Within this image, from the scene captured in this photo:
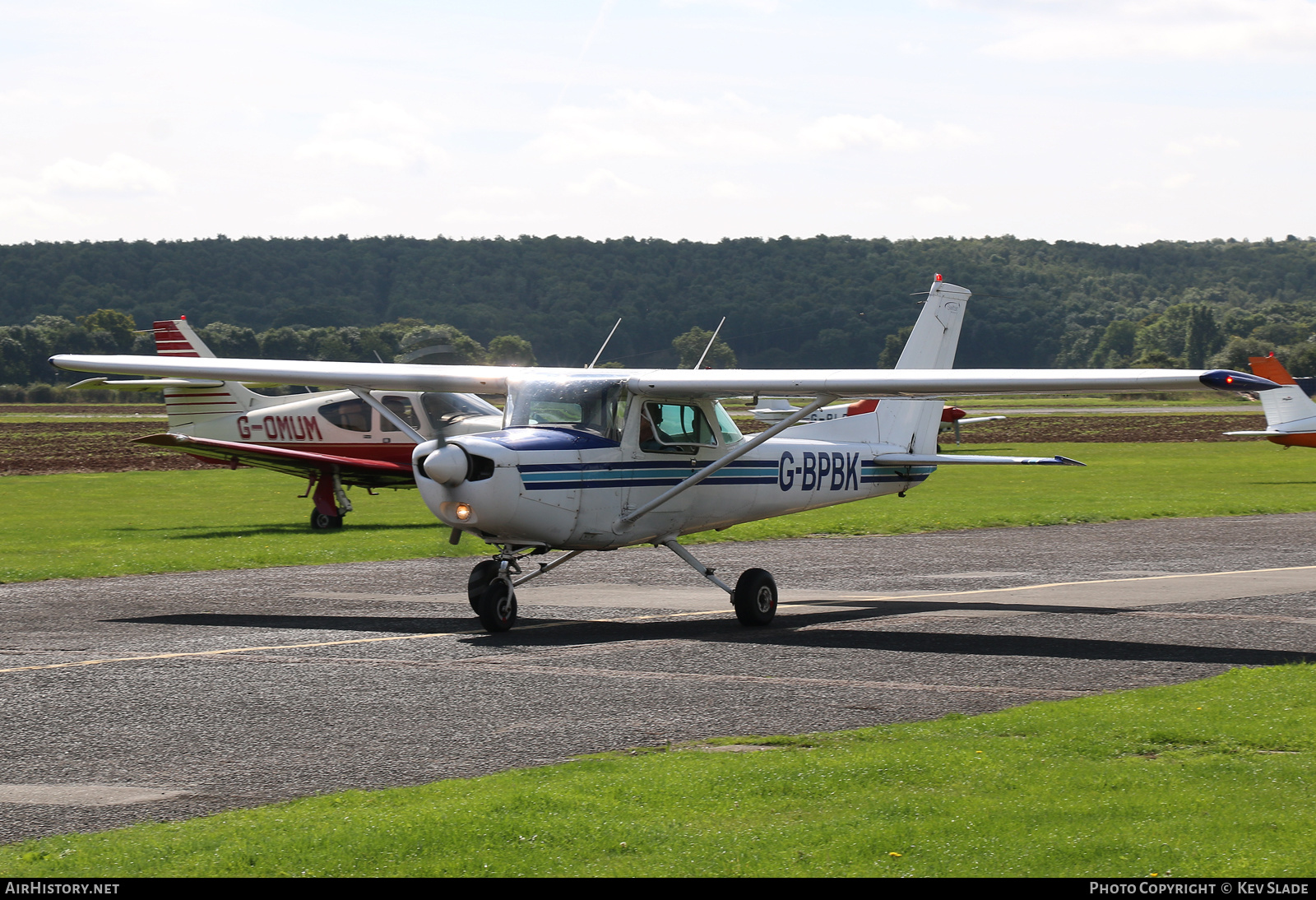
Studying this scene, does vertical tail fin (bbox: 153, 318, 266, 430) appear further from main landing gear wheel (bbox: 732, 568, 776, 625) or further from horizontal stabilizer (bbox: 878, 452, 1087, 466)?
main landing gear wheel (bbox: 732, 568, 776, 625)

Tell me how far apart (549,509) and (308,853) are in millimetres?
6917

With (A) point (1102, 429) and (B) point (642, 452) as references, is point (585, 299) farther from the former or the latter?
(B) point (642, 452)

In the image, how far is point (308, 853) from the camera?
5.63 meters

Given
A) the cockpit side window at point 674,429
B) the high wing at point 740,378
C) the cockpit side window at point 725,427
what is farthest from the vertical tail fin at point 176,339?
the cockpit side window at point 674,429

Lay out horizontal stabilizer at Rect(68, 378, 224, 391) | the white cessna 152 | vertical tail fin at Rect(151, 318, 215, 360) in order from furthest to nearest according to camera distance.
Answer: vertical tail fin at Rect(151, 318, 215, 360)
horizontal stabilizer at Rect(68, 378, 224, 391)
the white cessna 152

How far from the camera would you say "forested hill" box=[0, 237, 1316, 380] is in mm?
98875

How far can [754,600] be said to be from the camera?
13219 millimetres

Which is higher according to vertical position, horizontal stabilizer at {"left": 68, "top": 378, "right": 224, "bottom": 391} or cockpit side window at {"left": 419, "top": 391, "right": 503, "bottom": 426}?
horizontal stabilizer at {"left": 68, "top": 378, "right": 224, "bottom": 391}

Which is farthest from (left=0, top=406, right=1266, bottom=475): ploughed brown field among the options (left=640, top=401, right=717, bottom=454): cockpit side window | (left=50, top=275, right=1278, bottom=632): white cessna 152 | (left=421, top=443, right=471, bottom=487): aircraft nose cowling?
(left=421, top=443, right=471, bottom=487): aircraft nose cowling

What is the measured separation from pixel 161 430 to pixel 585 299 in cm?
5047

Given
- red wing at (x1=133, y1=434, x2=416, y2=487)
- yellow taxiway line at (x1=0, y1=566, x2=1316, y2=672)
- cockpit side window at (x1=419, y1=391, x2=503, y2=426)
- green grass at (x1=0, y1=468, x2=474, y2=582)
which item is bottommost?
green grass at (x1=0, y1=468, x2=474, y2=582)

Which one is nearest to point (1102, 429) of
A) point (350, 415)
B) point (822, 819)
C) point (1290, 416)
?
point (1290, 416)

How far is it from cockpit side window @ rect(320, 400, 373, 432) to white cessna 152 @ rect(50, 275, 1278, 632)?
8833 millimetres

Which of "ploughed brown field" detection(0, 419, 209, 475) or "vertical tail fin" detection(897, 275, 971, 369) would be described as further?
"ploughed brown field" detection(0, 419, 209, 475)
